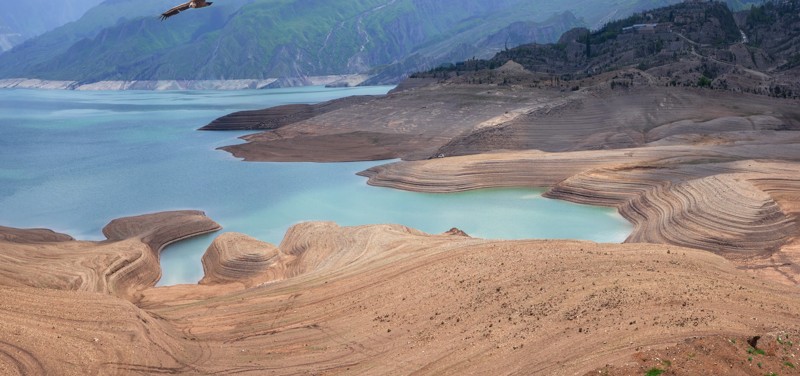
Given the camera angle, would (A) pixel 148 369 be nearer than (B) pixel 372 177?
Yes

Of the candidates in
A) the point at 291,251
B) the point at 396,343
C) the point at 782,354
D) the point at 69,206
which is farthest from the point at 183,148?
the point at 782,354

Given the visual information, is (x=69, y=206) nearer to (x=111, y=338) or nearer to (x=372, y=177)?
(x=372, y=177)

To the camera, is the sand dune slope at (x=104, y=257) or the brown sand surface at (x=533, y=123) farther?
the brown sand surface at (x=533, y=123)

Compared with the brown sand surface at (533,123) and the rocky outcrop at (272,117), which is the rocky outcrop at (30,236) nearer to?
the brown sand surface at (533,123)

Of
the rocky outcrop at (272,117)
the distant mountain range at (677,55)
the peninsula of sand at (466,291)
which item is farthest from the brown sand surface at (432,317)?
the rocky outcrop at (272,117)

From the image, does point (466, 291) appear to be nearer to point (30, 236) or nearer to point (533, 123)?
point (30, 236)

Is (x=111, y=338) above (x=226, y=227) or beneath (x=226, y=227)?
above

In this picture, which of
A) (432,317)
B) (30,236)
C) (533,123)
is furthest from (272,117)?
(432,317)
